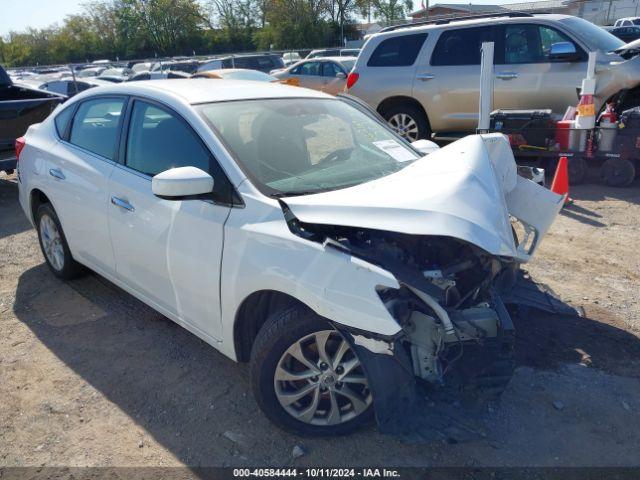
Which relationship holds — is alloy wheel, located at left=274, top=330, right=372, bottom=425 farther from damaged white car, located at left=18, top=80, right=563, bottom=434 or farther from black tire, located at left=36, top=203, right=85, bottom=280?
black tire, located at left=36, top=203, right=85, bottom=280

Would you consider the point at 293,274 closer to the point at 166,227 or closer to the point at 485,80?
the point at 166,227

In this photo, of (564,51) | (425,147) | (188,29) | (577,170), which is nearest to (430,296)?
(425,147)

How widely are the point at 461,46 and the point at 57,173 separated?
256 inches

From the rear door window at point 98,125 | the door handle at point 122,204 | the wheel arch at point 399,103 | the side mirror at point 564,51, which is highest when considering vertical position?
the side mirror at point 564,51

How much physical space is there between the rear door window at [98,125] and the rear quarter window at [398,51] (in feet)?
19.3

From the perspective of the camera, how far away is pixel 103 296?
4.45 m

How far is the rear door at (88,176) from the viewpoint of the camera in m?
3.69

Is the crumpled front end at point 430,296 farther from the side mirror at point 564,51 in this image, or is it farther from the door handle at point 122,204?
the side mirror at point 564,51

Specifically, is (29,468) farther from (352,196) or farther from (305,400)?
(352,196)

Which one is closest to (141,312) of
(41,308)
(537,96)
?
(41,308)

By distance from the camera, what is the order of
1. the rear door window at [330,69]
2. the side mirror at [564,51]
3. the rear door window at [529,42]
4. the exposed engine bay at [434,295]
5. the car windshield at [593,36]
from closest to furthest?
the exposed engine bay at [434,295]
the side mirror at [564,51]
the car windshield at [593,36]
the rear door window at [529,42]
the rear door window at [330,69]

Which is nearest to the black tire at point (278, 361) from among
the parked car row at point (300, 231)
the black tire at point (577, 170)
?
the parked car row at point (300, 231)

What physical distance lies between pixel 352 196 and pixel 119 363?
201 centimetres

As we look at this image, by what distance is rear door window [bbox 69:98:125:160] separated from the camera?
374 cm
